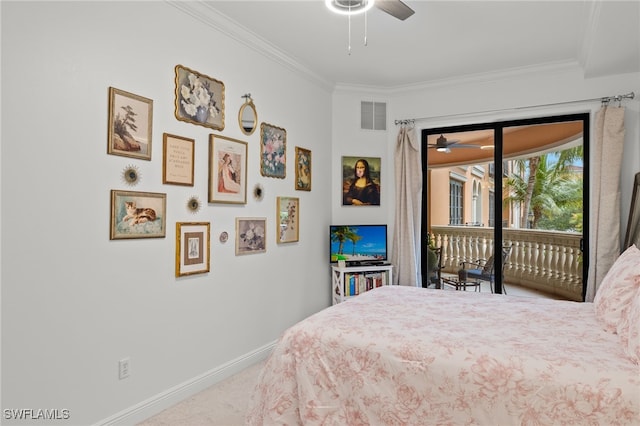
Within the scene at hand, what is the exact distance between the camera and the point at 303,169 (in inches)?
161

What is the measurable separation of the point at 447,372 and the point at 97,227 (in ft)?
6.38

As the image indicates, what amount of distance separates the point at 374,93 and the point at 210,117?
2.34m

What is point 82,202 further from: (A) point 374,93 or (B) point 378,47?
(A) point 374,93

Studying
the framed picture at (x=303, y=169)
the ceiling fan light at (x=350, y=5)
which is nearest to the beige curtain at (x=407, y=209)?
the framed picture at (x=303, y=169)

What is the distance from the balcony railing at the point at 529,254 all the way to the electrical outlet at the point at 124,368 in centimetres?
350

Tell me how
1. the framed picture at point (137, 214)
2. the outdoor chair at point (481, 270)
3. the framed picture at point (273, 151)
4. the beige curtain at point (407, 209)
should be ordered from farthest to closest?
the beige curtain at point (407, 209) → the outdoor chair at point (481, 270) → the framed picture at point (273, 151) → the framed picture at point (137, 214)

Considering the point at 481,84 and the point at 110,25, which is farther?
the point at 481,84

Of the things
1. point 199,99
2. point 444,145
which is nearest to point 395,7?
point 199,99

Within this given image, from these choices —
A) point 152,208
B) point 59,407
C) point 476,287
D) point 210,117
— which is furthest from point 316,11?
point 476,287

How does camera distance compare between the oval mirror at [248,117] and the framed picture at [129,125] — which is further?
the oval mirror at [248,117]

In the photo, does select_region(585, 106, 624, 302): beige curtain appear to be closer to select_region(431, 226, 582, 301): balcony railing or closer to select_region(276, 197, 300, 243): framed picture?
select_region(431, 226, 582, 301): balcony railing

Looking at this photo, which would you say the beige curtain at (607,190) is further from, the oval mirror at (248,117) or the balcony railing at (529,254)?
the oval mirror at (248,117)

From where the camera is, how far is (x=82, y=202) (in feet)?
7.08

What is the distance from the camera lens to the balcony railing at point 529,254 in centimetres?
407
